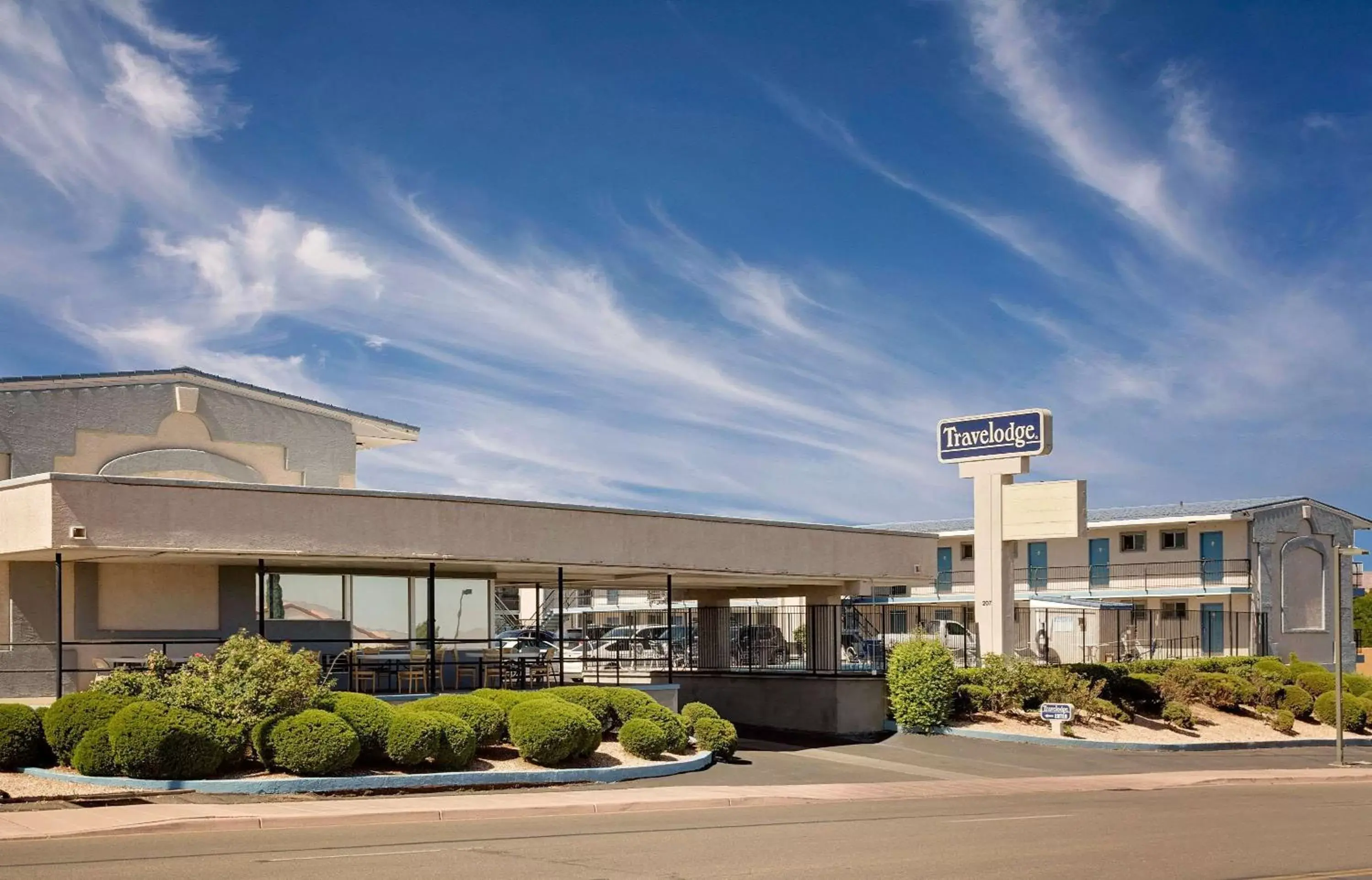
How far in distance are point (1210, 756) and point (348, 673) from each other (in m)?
19.2

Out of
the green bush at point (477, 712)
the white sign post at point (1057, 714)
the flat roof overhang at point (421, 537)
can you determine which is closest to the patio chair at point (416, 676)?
the flat roof overhang at point (421, 537)

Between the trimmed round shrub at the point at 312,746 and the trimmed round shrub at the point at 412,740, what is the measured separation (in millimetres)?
704

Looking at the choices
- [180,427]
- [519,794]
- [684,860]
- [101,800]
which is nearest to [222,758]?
[101,800]

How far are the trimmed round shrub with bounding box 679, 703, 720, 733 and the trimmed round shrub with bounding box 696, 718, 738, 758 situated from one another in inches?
10.8

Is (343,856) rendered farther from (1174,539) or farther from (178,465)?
(1174,539)

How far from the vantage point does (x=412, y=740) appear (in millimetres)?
21484

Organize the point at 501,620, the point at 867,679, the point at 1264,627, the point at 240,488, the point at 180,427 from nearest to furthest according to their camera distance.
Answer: the point at 240,488 → the point at 180,427 → the point at 867,679 → the point at 1264,627 → the point at 501,620

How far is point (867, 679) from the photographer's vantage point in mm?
33094

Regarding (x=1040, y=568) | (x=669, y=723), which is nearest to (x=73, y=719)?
(x=669, y=723)

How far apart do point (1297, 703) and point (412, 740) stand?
2584cm

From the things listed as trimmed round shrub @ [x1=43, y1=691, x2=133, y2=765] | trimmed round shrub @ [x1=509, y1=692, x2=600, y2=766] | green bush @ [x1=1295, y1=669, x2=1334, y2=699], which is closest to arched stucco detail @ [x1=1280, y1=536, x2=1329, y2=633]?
green bush @ [x1=1295, y1=669, x2=1334, y2=699]

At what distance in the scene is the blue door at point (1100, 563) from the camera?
6172cm

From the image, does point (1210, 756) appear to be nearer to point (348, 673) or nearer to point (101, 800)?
point (348, 673)

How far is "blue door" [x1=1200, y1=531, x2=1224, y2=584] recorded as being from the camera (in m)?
57.9
